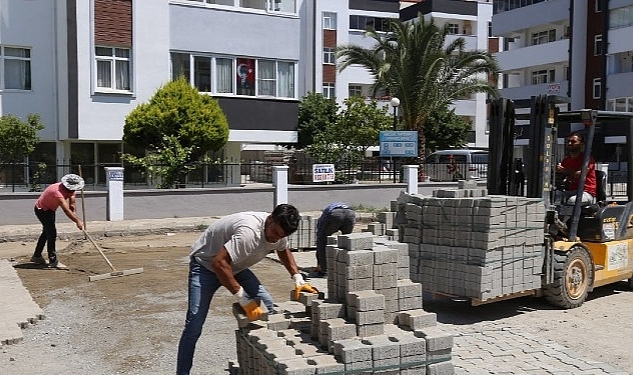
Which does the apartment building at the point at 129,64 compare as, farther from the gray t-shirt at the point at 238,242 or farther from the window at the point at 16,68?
the gray t-shirt at the point at 238,242

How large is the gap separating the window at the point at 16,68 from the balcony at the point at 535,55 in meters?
36.5

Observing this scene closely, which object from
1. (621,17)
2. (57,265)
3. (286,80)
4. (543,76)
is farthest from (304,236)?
(543,76)

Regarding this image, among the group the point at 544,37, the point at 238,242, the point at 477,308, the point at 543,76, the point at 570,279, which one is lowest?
the point at 477,308

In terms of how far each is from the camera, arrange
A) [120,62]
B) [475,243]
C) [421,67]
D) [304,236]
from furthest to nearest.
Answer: [421,67]
[120,62]
[304,236]
[475,243]

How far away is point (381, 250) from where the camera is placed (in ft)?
18.5

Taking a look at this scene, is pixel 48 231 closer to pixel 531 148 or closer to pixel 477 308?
pixel 477 308

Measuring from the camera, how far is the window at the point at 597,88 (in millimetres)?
44312

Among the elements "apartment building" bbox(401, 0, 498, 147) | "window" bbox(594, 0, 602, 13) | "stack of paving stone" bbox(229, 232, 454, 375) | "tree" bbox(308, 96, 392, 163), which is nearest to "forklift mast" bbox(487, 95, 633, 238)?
"stack of paving stone" bbox(229, 232, 454, 375)

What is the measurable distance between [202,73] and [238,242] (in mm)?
18792

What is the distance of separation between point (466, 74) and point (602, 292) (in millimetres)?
19495

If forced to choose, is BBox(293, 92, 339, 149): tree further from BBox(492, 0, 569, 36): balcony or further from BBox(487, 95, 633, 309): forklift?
BBox(487, 95, 633, 309): forklift

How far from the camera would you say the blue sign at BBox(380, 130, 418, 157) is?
24.4 metres

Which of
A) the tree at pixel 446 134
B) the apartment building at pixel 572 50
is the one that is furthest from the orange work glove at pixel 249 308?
the tree at pixel 446 134

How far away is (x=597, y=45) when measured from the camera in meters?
44.5
